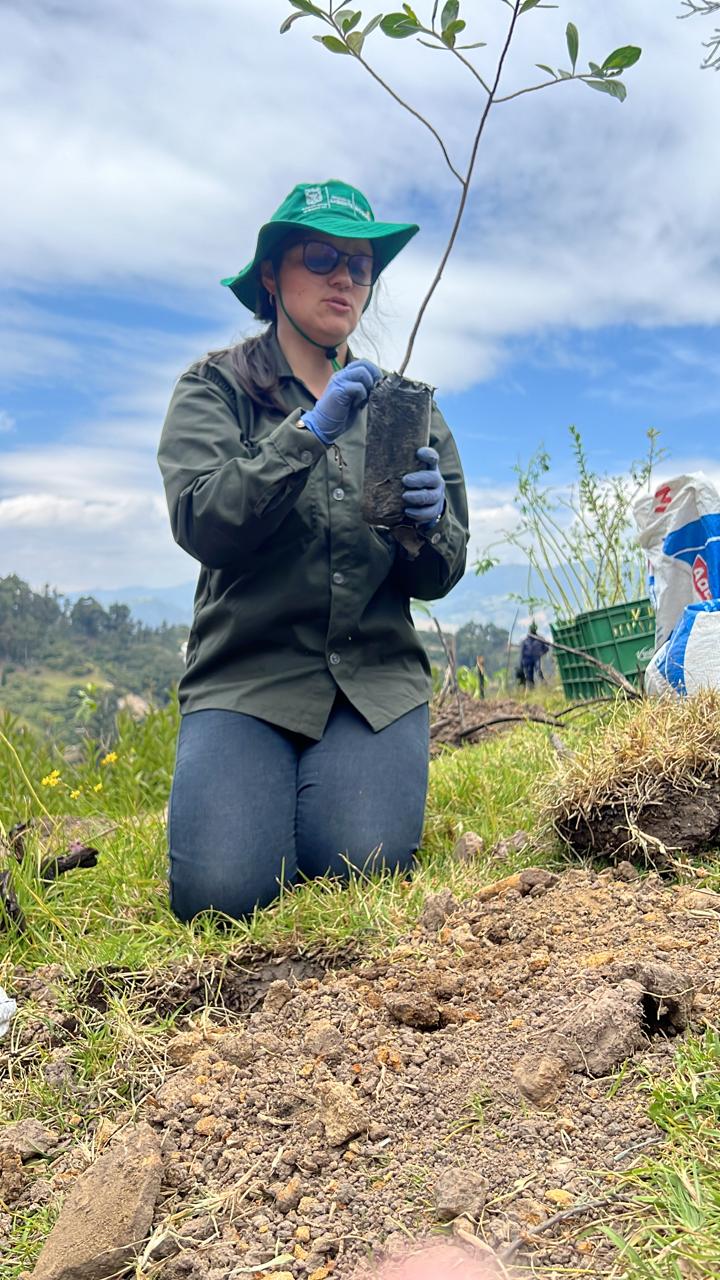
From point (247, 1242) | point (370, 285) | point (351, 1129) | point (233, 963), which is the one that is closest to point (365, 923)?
point (233, 963)

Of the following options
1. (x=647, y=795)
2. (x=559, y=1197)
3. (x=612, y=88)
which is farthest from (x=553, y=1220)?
(x=612, y=88)

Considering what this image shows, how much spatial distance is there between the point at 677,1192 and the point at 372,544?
67.0 inches

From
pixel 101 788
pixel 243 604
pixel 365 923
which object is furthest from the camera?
pixel 101 788

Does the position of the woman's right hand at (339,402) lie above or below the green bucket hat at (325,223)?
below

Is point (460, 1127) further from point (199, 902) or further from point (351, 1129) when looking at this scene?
point (199, 902)

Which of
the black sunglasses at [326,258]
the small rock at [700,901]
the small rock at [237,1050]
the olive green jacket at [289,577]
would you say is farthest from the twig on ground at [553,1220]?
the black sunglasses at [326,258]

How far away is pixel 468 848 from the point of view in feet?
7.77

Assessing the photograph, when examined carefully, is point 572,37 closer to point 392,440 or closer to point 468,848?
point 392,440

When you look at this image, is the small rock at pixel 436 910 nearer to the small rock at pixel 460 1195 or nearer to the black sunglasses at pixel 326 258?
the small rock at pixel 460 1195

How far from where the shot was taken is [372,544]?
250cm

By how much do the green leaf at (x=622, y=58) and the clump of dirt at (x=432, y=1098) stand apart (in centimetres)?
174

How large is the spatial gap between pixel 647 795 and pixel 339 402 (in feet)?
3.39

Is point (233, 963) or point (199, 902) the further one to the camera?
point (199, 902)

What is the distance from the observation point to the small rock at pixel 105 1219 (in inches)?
45.4
